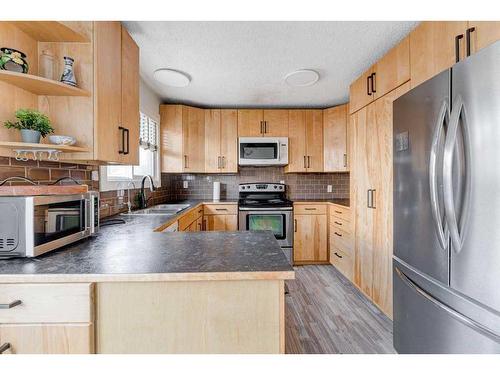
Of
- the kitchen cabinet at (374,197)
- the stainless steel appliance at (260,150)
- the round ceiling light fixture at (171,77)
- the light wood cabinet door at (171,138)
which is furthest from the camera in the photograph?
the stainless steel appliance at (260,150)

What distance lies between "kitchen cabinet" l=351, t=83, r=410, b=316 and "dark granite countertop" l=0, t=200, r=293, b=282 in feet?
4.12

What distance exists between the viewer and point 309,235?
3.54 metres

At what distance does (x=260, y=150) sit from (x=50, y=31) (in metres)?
2.65

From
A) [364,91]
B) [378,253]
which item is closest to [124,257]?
[378,253]

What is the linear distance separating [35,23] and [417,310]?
8.29 feet

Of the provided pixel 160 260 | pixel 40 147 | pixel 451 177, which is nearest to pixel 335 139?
pixel 451 177

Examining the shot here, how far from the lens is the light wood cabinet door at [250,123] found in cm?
375

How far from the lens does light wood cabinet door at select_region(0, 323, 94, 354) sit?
2.89ft

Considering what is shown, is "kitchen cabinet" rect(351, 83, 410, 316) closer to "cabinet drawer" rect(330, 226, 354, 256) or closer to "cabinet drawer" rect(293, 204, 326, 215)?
"cabinet drawer" rect(330, 226, 354, 256)

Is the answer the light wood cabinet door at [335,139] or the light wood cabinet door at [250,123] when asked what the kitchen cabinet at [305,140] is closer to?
the light wood cabinet door at [335,139]

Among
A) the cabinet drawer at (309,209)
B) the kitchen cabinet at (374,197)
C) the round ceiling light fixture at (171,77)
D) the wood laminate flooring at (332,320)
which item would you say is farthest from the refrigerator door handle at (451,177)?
the cabinet drawer at (309,209)

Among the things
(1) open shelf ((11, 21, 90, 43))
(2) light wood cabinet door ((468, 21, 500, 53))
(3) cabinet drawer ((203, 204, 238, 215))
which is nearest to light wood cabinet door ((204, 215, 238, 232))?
(3) cabinet drawer ((203, 204, 238, 215))

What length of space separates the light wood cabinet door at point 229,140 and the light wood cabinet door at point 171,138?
1.94 ft

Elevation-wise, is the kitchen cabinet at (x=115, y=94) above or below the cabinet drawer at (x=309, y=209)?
above
